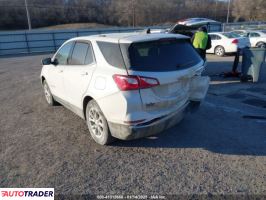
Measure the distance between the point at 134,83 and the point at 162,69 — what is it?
18.6 inches

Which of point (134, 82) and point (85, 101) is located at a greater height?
point (134, 82)

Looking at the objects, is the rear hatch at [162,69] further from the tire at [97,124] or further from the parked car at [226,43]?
the parked car at [226,43]

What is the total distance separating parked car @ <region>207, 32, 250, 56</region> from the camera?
14.0m

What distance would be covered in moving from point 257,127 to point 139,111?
2.43m

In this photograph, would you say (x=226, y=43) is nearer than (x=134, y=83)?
No

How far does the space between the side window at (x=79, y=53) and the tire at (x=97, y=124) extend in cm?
80

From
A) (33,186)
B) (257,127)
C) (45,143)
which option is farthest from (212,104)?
(33,186)

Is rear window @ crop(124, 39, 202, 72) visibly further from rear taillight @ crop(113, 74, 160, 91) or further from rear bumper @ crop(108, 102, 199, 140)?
rear bumper @ crop(108, 102, 199, 140)

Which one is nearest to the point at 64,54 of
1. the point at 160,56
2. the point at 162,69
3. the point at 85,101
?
the point at 85,101

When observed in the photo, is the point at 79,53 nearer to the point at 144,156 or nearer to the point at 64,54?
the point at 64,54

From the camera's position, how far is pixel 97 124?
380cm

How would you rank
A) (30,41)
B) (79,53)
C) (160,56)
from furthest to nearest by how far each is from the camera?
(30,41), (79,53), (160,56)

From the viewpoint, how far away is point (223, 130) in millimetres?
4246

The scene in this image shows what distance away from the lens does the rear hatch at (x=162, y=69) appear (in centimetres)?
318
